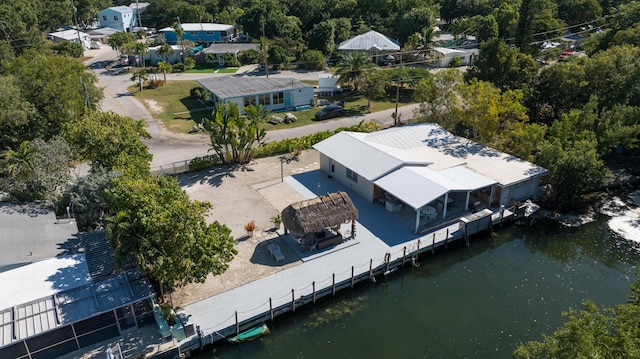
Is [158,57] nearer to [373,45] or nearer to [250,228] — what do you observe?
[373,45]

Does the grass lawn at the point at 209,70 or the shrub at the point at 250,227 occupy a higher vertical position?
the grass lawn at the point at 209,70

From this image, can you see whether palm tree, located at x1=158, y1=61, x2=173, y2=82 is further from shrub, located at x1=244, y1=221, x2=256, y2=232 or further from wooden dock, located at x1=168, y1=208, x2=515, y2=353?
wooden dock, located at x1=168, y1=208, x2=515, y2=353

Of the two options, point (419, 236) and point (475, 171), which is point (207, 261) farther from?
point (475, 171)

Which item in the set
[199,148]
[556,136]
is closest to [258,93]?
[199,148]

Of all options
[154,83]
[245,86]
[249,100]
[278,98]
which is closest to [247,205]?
[249,100]

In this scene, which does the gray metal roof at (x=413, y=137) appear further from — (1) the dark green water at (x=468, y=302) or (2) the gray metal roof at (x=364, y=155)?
(1) the dark green water at (x=468, y=302)

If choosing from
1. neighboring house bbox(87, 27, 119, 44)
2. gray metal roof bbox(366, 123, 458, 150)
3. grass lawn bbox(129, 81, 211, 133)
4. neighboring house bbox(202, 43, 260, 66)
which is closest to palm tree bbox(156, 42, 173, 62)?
neighboring house bbox(202, 43, 260, 66)

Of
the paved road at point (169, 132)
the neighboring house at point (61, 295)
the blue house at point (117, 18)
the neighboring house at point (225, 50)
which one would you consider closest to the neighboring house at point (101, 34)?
the blue house at point (117, 18)
